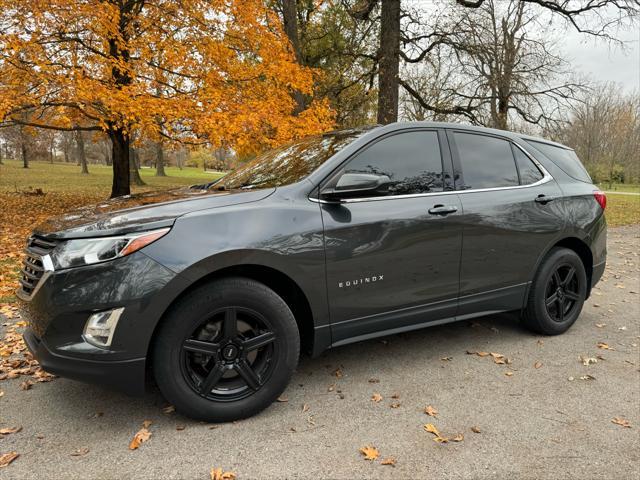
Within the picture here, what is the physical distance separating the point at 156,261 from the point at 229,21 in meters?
8.58

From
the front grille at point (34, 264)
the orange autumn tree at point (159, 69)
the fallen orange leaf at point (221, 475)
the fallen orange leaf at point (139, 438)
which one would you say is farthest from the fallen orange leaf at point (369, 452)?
the orange autumn tree at point (159, 69)

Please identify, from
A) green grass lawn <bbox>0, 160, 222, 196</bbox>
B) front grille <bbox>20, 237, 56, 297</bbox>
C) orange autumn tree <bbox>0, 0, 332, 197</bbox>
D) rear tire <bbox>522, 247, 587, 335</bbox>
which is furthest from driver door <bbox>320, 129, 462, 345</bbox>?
green grass lawn <bbox>0, 160, 222, 196</bbox>

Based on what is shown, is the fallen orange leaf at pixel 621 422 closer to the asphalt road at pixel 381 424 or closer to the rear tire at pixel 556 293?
the asphalt road at pixel 381 424

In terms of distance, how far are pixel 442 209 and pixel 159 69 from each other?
7.63 m

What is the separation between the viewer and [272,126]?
8.64 m

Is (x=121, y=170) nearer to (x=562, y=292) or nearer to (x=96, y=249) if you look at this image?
(x=96, y=249)

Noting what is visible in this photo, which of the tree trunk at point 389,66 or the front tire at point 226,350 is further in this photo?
the tree trunk at point 389,66

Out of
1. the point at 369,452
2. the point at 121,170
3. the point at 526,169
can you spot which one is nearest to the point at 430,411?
the point at 369,452

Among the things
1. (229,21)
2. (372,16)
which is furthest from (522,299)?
(372,16)

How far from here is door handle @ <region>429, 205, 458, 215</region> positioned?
3.14 meters

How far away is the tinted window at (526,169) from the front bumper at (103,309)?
303cm

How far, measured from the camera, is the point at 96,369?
89.2 inches

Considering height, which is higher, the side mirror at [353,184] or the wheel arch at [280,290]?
the side mirror at [353,184]

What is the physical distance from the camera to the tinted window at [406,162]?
10.0 ft
